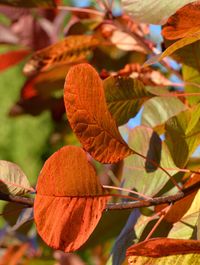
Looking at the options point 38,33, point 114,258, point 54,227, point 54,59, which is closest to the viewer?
point 54,227

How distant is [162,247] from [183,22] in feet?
0.59

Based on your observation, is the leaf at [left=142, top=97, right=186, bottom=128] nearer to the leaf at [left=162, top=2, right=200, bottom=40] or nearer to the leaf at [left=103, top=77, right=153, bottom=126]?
the leaf at [left=103, top=77, right=153, bottom=126]

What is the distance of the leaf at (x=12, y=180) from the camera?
54 cm

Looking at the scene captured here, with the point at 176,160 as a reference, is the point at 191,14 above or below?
above

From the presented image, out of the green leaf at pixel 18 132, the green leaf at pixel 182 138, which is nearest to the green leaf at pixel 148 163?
the green leaf at pixel 182 138

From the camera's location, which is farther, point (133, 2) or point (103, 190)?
point (133, 2)

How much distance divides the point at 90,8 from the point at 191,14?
16.9 inches

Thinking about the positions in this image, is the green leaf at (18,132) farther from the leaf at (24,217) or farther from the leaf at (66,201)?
the leaf at (66,201)

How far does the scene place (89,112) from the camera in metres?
0.49

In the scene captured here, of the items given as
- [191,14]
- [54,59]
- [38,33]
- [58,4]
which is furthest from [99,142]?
[38,33]

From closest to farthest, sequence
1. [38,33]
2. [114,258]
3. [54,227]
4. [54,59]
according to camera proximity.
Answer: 1. [54,227]
2. [114,258]
3. [54,59]
4. [38,33]

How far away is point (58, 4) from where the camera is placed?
937 millimetres

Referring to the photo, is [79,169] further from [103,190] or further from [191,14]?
[191,14]

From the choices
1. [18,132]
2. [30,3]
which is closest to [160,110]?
[30,3]
